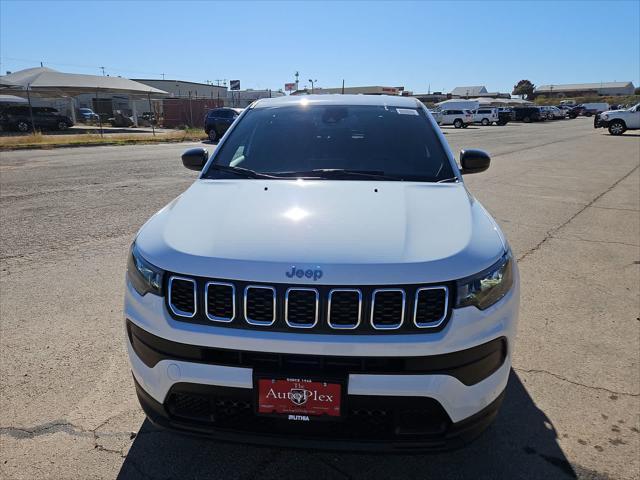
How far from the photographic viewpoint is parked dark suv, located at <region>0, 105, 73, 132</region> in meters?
32.3

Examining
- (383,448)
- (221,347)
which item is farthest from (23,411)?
(383,448)

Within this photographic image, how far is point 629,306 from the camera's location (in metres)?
4.42

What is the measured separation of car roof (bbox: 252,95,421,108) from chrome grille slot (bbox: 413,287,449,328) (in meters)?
2.36

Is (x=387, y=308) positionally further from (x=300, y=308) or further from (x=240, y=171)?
(x=240, y=171)

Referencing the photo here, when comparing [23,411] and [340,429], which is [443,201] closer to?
[340,429]

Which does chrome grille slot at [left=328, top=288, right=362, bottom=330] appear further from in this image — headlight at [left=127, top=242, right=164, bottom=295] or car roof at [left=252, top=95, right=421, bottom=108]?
car roof at [left=252, top=95, right=421, bottom=108]

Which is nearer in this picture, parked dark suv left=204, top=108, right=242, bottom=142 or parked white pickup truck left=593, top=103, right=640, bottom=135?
parked dark suv left=204, top=108, right=242, bottom=142

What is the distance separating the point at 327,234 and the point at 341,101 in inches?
84.0

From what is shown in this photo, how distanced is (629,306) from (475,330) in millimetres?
3216

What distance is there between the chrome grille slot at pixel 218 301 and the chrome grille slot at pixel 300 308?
9.5 inches

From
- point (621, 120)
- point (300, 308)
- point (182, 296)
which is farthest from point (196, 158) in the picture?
point (621, 120)

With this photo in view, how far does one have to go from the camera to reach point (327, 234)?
2234 mm

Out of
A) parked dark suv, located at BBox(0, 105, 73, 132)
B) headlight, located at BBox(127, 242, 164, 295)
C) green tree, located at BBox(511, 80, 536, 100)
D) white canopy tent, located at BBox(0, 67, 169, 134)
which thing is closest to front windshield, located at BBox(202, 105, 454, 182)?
headlight, located at BBox(127, 242, 164, 295)

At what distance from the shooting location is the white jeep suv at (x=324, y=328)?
6.44 feet
